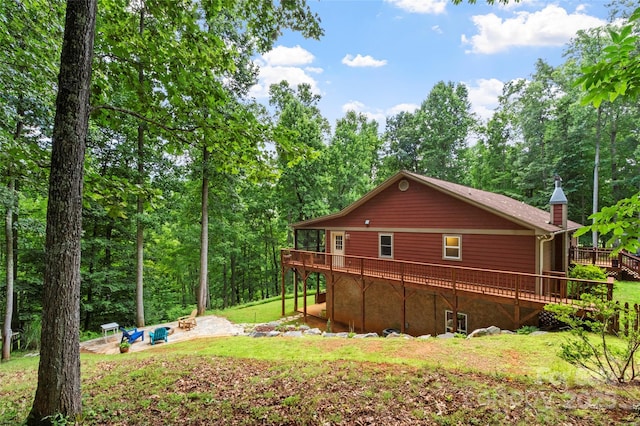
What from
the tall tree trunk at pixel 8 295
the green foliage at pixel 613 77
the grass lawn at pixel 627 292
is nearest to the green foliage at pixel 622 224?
the green foliage at pixel 613 77

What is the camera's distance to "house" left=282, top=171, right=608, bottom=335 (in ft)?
32.3

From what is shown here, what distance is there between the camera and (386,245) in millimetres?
14273

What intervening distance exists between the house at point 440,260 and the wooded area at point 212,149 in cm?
504

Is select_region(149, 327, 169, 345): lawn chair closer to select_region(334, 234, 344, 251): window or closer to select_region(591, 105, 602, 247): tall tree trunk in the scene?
select_region(334, 234, 344, 251): window

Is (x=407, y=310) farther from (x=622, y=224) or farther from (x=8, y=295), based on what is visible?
(x=8, y=295)

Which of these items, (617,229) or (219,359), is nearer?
(617,229)

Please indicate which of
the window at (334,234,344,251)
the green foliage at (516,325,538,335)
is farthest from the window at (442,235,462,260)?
the window at (334,234,344,251)

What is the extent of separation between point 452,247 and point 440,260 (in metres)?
0.74

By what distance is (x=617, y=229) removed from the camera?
2.44m

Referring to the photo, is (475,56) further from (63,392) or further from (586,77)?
(63,392)

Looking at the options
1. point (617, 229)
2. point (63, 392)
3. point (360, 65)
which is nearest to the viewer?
point (617, 229)

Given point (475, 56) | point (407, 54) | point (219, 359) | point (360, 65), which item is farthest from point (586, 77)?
point (360, 65)

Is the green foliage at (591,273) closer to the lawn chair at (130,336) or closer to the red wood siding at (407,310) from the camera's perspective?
the red wood siding at (407,310)

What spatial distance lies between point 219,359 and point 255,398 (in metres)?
2.90
